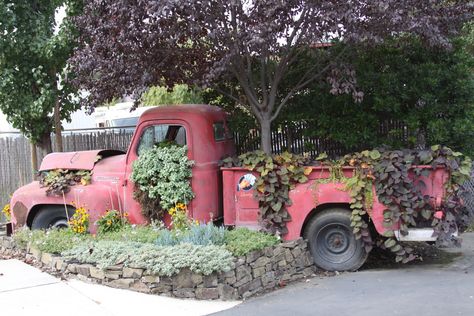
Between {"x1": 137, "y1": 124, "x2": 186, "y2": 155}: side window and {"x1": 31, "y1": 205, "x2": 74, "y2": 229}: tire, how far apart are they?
1602 mm

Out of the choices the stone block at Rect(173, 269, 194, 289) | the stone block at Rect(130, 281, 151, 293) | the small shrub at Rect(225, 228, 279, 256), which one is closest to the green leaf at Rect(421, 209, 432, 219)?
the small shrub at Rect(225, 228, 279, 256)

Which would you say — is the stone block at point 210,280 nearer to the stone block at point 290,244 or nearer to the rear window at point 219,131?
the stone block at point 290,244

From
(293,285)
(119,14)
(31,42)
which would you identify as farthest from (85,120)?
(293,285)

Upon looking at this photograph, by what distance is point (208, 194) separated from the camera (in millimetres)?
7375

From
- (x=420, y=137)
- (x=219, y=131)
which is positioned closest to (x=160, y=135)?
(x=219, y=131)

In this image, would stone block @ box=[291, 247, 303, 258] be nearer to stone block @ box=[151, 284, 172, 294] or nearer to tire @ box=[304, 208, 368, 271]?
tire @ box=[304, 208, 368, 271]

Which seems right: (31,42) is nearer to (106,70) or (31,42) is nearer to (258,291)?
(106,70)

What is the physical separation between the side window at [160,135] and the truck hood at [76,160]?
82cm

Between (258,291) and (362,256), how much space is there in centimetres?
163

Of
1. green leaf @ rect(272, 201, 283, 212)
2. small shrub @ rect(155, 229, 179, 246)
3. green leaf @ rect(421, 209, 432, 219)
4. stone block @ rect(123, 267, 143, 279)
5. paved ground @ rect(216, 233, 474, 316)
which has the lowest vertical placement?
paved ground @ rect(216, 233, 474, 316)

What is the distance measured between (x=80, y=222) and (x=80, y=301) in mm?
1732

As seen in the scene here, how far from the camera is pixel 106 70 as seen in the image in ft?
24.3

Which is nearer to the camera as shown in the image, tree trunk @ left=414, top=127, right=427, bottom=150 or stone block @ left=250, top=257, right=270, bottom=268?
stone block @ left=250, top=257, right=270, bottom=268

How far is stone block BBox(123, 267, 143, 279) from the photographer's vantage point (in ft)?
19.9
